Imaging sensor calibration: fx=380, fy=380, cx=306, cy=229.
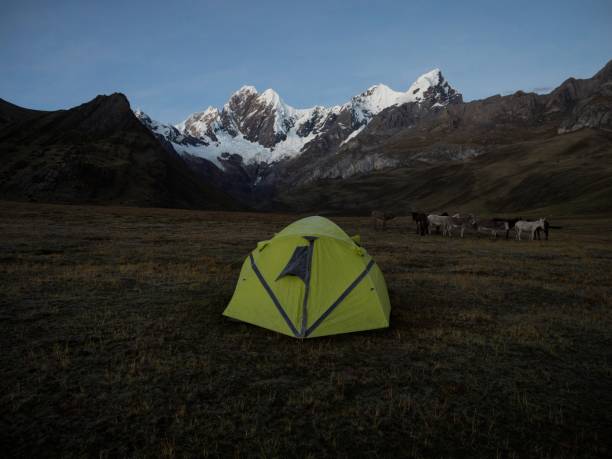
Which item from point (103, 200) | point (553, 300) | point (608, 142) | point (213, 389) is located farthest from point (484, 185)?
point (213, 389)

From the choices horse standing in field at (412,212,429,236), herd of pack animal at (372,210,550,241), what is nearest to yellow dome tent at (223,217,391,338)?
horse standing in field at (412,212,429,236)

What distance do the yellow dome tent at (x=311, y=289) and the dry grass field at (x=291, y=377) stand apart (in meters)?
0.41

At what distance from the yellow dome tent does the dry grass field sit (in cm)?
41

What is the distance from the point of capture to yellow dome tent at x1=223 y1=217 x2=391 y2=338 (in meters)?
9.48

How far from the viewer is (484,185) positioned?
15325 centimetres

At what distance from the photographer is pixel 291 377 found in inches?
289


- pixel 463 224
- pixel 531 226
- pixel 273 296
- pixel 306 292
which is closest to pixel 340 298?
pixel 306 292

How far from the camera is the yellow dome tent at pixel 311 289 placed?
9.48 m

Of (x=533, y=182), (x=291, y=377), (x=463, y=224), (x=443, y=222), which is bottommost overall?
(x=291, y=377)

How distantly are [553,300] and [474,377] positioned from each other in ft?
26.8

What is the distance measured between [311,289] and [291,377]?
2.71m

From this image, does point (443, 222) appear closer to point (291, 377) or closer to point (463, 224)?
point (463, 224)

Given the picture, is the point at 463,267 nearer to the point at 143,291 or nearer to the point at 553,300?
the point at 553,300

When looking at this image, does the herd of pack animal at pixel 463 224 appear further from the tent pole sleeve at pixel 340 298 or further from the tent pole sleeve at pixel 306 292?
the tent pole sleeve at pixel 306 292
